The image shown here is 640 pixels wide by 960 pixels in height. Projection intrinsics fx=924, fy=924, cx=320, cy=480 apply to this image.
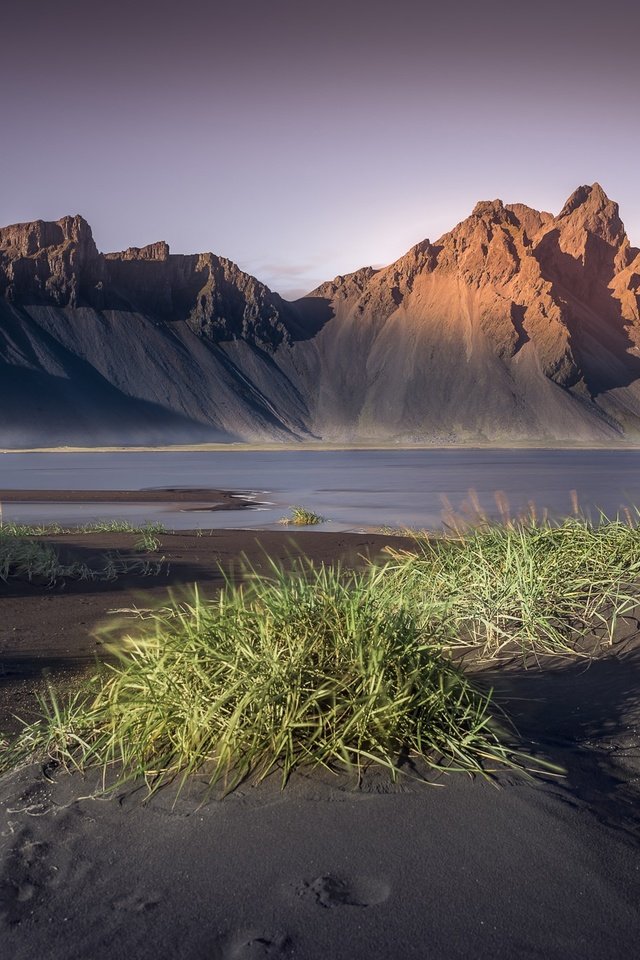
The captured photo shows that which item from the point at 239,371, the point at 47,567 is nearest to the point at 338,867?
the point at 47,567

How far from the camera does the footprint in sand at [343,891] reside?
2951mm

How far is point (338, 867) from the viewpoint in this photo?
3145 mm

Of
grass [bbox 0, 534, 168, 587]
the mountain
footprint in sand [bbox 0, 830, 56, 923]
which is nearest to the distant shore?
the mountain

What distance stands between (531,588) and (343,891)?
11.1 ft

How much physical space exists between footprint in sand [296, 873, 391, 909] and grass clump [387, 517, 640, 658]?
2.18 metres

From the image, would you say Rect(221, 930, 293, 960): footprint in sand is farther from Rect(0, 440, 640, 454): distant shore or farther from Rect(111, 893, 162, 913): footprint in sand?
Rect(0, 440, 640, 454): distant shore

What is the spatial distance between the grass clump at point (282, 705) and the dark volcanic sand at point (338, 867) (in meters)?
0.15

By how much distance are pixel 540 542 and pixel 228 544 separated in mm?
11578

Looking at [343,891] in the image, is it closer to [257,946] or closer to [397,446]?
[257,946]

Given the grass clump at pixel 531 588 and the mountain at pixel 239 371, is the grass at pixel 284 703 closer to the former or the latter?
the grass clump at pixel 531 588

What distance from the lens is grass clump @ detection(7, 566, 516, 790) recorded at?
3832 mm

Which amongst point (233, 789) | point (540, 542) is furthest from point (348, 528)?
point (233, 789)

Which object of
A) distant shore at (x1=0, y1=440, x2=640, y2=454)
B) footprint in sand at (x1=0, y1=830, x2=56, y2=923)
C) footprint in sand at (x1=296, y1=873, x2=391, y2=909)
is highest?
footprint in sand at (x1=296, y1=873, x2=391, y2=909)

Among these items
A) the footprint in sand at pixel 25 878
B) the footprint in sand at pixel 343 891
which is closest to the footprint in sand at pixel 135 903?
the footprint in sand at pixel 25 878
